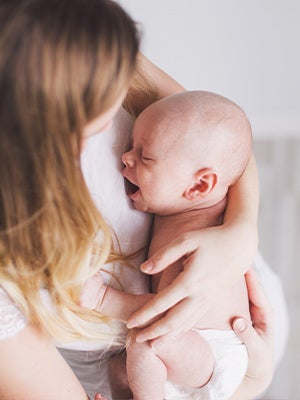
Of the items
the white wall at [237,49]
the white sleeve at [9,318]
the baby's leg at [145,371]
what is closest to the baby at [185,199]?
the baby's leg at [145,371]

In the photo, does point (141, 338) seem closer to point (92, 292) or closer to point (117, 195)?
point (92, 292)

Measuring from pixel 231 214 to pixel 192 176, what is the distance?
0.08 meters

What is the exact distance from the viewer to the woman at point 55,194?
647mm

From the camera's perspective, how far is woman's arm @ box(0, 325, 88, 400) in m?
0.86

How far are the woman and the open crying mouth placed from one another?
0.34ft

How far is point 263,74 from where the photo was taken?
208 centimetres

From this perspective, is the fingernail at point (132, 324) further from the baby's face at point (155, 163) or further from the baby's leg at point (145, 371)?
the baby's face at point (155, 163)

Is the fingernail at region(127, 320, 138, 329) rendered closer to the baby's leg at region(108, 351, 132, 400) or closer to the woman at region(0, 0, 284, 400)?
the woman at region(0, 0, 284, 400)

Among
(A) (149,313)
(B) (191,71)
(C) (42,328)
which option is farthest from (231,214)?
(B) (191,71)

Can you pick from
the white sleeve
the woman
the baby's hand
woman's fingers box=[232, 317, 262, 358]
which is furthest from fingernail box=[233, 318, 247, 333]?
the white sleeve

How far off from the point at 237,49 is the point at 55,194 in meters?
1.39

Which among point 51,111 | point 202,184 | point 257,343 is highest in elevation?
point 51,111

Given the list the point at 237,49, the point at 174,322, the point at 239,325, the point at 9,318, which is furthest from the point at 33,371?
the point at 237,49

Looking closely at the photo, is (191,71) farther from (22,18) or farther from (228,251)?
(22,18)
